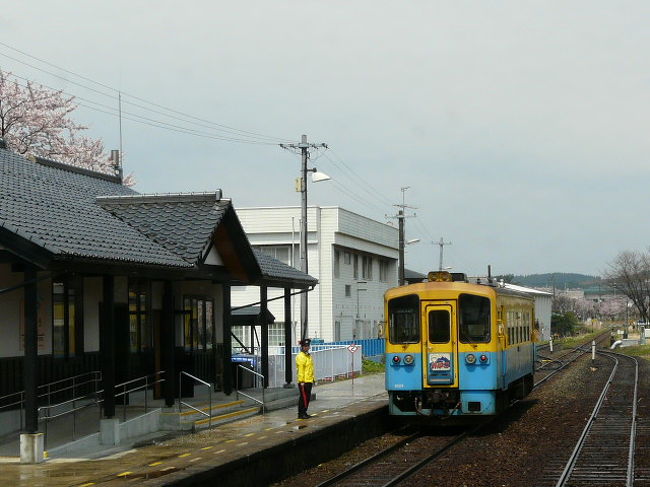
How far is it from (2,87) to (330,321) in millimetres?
17798

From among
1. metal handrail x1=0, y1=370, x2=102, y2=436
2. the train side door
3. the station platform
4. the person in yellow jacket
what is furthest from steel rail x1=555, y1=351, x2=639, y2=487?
metal handrail x1=0, y1=370, x2=102, y2=436

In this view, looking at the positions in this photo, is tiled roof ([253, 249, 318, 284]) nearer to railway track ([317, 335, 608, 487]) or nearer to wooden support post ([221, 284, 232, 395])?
wooden support post ([221, 284, 232, 395])

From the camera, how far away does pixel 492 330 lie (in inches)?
761

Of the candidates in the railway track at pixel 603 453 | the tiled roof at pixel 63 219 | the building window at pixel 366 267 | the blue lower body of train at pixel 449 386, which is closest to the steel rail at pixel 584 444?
the railway track at pixel 603 453

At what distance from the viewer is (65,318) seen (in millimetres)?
18031

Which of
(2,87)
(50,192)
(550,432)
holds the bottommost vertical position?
(550,432)

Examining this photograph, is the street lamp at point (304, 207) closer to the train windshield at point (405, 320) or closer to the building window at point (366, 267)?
the train windshield at point (405, 320)

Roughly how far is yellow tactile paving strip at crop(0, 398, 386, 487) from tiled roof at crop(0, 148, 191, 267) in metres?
2.79

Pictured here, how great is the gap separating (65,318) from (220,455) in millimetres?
5425

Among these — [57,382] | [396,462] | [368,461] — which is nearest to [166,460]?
[368,461]

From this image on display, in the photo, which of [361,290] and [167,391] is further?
[361,290]

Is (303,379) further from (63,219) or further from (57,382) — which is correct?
(63,219)

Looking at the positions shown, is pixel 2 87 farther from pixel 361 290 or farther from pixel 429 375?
pixel 429 375

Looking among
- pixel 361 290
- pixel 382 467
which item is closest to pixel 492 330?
pixel 382 467
